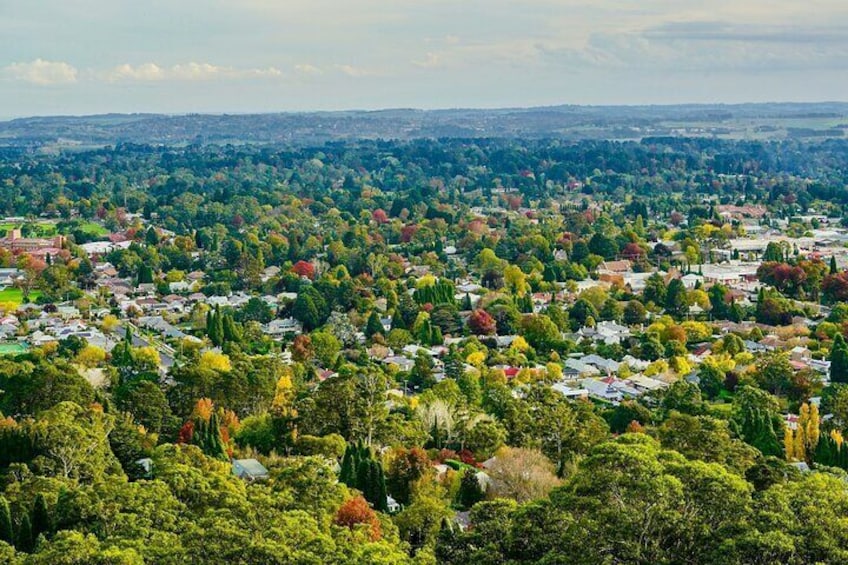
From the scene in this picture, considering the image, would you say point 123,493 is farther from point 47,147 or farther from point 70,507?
point 47,147

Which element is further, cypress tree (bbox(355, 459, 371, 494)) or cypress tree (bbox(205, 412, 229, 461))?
cypress tree (bbox(205, 412, 229, 461))

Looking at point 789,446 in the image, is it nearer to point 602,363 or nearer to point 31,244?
point 602,363

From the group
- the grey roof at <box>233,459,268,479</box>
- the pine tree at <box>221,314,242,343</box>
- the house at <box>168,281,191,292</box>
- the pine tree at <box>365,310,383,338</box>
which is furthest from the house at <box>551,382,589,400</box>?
the house at <box>168,281,191,292</box>

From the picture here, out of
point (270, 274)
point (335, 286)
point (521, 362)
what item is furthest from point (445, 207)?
point (521, 362)

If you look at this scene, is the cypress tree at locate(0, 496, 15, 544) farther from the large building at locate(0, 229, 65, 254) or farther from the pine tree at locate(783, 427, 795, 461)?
the large building at locate(0, 229, 65, 254)

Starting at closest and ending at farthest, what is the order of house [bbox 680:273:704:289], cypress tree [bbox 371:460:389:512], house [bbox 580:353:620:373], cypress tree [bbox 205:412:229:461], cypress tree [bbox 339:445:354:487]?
cypress tree [bbox 371:460:389:512] → cypress tree [bbox 339:445:354:487] → cypress tree [bbox 205:412:229:461] → house [bbox 580:353:620:373] → house [bbox 680:273:704:289]

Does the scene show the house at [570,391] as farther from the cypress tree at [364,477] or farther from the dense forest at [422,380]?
the cypress tree at [364,477]
